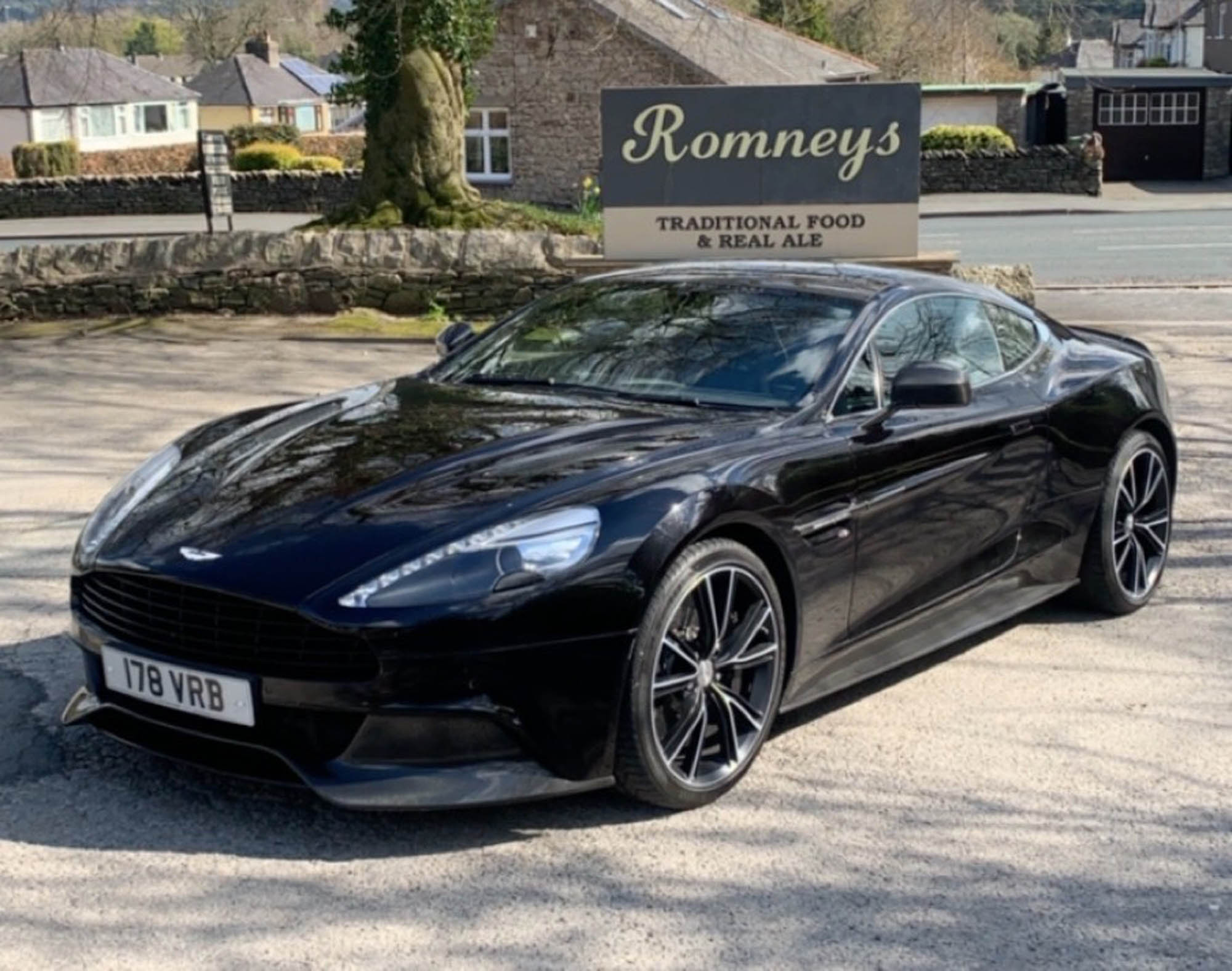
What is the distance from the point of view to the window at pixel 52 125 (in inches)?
2741

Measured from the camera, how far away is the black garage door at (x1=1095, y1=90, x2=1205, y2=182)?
151ft

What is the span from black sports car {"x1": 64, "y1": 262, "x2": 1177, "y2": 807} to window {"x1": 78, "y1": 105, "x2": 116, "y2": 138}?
73899 millimetres

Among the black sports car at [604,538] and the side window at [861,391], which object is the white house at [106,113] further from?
the side window at [861,391]

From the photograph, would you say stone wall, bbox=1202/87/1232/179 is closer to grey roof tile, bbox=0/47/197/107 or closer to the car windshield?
grey roof tile, bbox=0/47/197/107

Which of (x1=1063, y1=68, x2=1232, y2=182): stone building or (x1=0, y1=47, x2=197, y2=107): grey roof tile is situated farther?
(x1=0, y1=47, x2=197, y2=107): grey roof tile

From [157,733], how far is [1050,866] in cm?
245

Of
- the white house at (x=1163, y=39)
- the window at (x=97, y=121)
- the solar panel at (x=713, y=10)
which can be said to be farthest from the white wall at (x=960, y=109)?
the window at (x=97, y=121)

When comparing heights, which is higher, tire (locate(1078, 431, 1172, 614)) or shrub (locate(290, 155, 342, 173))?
shrub (locate(290, 155, 342, 173))

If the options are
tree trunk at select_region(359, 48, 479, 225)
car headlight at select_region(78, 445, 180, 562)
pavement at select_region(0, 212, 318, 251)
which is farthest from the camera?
pavement at select_region(0, 212, 318, 251)

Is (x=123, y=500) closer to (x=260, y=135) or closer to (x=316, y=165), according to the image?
(x=316, y=165)

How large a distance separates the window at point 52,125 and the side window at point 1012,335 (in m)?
68.8

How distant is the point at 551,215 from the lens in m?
19.8

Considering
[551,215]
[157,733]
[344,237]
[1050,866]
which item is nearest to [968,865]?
[1050,866]

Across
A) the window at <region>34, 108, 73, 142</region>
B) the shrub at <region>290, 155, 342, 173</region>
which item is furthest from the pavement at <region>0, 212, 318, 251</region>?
the window at <region>34, 108, 73, 142</region>
